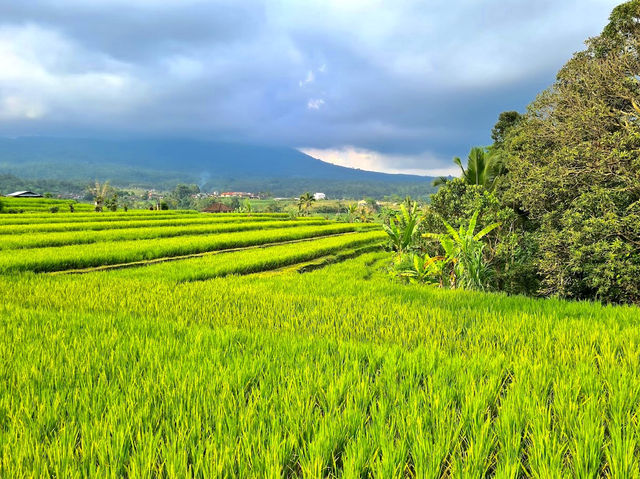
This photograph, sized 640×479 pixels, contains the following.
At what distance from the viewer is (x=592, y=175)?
6.44m

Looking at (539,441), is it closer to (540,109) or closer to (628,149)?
(628,149)

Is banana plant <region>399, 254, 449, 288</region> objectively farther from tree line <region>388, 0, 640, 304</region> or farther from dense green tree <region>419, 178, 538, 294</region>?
dense green tree <region>419, 178, 538, 294</region>

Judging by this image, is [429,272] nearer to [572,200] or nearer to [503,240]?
[503,240]

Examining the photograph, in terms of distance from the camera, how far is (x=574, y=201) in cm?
646

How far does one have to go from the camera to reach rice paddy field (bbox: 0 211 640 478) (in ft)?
5.37

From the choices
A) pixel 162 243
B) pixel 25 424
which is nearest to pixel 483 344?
pixel 25 424

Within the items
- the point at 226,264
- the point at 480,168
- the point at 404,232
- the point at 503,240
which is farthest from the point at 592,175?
the point at 480,168

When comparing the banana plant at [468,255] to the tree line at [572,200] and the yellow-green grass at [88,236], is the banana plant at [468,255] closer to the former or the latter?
the tree line at [572,200]

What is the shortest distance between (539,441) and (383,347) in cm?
164

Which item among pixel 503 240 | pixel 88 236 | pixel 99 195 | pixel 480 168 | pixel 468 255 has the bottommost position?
pixel 88 236

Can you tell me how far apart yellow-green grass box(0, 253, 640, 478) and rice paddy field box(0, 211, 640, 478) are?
0.01 meters

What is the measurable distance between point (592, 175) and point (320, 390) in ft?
22.0

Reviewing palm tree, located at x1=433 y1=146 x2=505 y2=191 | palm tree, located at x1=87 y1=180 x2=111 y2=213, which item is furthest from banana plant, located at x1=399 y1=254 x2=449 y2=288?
palm tree, located at x1=87 y1=180 x2=111 y2=213

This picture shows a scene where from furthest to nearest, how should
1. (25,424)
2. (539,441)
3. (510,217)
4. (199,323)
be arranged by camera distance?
(510,217) < (199,323) < (25,424) < (539,441)
